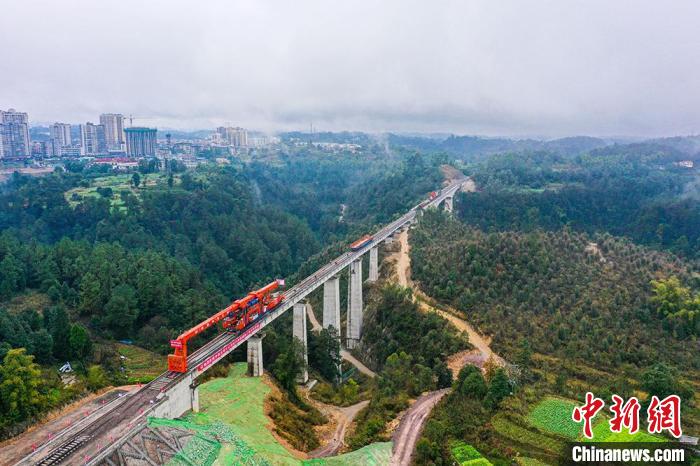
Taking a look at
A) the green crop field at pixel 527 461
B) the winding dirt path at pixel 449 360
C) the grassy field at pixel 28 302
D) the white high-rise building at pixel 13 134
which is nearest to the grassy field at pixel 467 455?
the green crop field at pixel 527 461

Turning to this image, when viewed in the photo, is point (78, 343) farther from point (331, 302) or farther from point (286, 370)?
point (331, 302)

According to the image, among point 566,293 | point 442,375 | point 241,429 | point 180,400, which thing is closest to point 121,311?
point 180,400

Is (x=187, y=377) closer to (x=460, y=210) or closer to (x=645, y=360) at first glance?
(x=645, y=360)

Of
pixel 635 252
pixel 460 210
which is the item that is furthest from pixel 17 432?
pixel 460 210

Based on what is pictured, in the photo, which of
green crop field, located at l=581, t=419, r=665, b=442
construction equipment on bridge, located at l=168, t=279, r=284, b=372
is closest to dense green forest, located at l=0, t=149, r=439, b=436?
construction equipment on bridge, located at l=168, t=279, r=284, b=372

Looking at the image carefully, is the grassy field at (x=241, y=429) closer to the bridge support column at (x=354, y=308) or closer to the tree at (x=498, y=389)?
the tree at (x=498, y=389)

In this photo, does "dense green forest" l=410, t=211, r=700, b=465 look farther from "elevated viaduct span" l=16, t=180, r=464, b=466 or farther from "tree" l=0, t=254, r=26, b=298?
"tree" l=0, t=254, r=26, b=298
